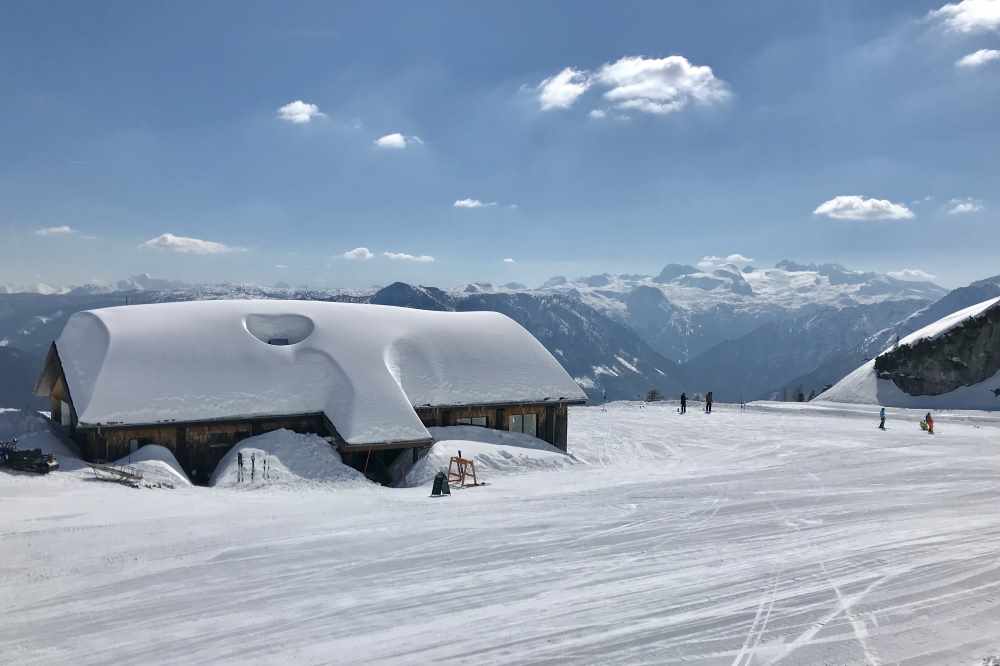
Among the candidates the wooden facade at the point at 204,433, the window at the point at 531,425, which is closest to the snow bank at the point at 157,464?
the wooden facade at the point at 204,433

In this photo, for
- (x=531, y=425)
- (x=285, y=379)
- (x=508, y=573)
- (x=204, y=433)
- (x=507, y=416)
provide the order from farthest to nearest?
(x=531, y=425)
(x=507, y=416)
(x=285, y=379)
(x=204, y=433)
(x=508, y=573)

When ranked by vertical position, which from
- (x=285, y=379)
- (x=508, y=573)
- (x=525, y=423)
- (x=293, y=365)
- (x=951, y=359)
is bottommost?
(x=508, y=573)

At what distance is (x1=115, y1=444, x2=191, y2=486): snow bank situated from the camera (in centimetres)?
2319

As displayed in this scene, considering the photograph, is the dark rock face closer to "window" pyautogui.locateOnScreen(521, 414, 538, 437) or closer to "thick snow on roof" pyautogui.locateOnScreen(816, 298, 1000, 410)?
"thick snow on roof" pyautogui.locateOnScreen(816, 298, 1000, 410)

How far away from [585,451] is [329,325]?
14982mm

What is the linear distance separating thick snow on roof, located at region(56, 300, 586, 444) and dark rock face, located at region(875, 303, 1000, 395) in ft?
144

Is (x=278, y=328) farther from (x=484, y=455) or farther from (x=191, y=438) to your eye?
(x=484, y=455)

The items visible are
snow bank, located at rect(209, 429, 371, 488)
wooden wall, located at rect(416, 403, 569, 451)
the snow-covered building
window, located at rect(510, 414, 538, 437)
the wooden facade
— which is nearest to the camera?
snow bank, located at rect(209, 429, 371, 488)

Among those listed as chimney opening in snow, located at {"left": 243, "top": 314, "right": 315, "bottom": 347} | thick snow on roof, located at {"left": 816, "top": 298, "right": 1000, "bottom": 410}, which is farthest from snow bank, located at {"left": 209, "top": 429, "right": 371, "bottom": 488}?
thick snow on roof, located at {"left": 816, "top": 298, "right": 1000, "bottom": 410}

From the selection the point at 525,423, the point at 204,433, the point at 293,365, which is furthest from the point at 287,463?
the point at 525,423

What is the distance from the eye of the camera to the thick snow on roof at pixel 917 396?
5722cm

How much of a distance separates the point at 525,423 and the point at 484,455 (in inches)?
242

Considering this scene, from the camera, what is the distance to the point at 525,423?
3428 cm

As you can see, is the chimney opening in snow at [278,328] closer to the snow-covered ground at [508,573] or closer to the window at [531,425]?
the snow-covered ground at [508,573]
